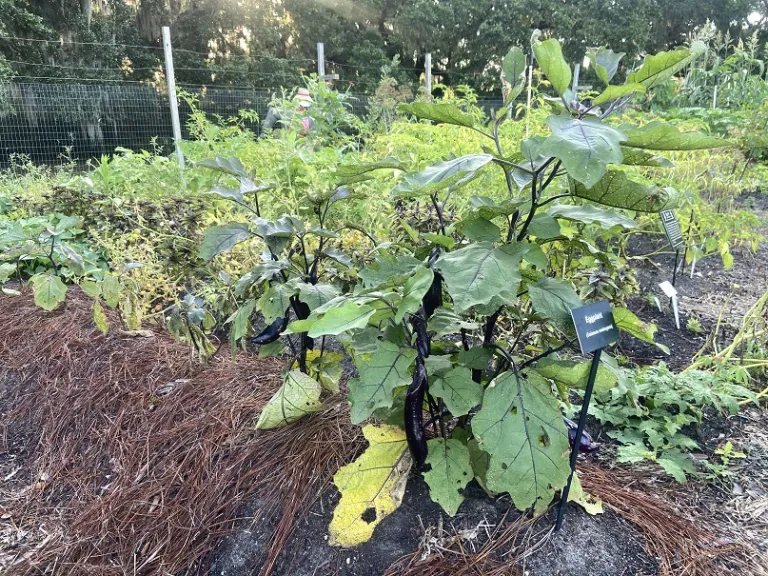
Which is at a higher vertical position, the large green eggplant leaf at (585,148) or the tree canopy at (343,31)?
the tree canopy at (343,31)

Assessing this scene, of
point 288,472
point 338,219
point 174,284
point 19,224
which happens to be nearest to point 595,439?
point 288,472

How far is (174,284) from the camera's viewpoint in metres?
2.56

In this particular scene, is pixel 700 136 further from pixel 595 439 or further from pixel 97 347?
pixel 97 347

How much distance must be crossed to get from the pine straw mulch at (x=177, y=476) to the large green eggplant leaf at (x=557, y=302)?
19.6 inches

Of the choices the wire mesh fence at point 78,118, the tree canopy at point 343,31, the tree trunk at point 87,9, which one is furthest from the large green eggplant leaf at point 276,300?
the tree trunk at point 87,9

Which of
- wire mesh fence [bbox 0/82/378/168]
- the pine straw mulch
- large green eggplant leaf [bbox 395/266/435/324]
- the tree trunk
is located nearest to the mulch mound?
the pine straw mulch

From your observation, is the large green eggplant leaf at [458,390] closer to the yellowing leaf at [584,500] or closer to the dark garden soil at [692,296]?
the yellowing leaf at [584,500]

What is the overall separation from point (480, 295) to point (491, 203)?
0.76 feet

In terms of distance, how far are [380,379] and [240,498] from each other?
66 centimetres

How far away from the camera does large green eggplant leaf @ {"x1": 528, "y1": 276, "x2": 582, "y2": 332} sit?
1.04 m

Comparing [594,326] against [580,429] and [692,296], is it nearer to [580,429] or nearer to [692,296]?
[580,429]

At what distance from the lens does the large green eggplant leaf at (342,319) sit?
38.0 inches

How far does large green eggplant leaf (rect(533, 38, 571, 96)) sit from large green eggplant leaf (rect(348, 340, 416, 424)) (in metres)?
0.60

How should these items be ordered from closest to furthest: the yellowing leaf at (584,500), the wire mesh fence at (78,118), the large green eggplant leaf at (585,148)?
the large green eggplant leaf at (585,148), the yellowing leaf at (584,500), the wire mesh fence at (78,118)
